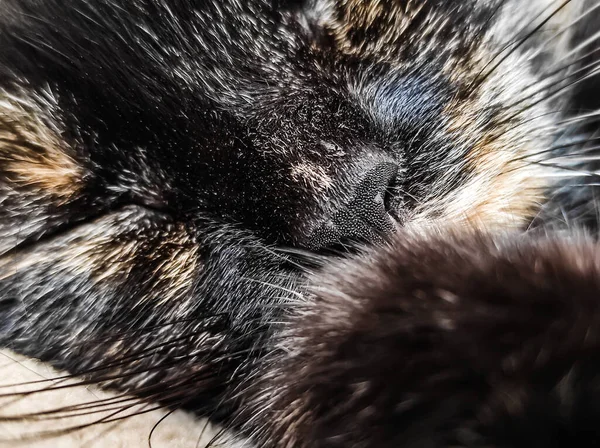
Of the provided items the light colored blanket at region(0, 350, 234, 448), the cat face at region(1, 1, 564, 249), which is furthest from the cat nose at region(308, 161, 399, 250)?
the light colored blanket at region(0, 350, 234, 448)

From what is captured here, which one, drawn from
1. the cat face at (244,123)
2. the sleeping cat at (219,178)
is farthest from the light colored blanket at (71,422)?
Answer: the cat face at (244,123)

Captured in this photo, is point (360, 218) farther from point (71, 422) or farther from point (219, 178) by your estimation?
point (71, 422)

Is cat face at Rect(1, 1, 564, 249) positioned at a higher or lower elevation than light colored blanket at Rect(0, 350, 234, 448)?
higher

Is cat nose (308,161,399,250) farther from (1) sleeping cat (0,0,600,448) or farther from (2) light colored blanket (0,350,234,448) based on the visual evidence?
(2) light colored blanket (0,350,234,448)

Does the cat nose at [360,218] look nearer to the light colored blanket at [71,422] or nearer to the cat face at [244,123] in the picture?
the cat face at [244,123]

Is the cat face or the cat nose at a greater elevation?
the cat face

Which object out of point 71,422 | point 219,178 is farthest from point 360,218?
point 71,422

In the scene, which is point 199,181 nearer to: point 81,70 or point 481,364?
point 81,70

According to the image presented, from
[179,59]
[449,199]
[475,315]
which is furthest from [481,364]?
[179,59]
